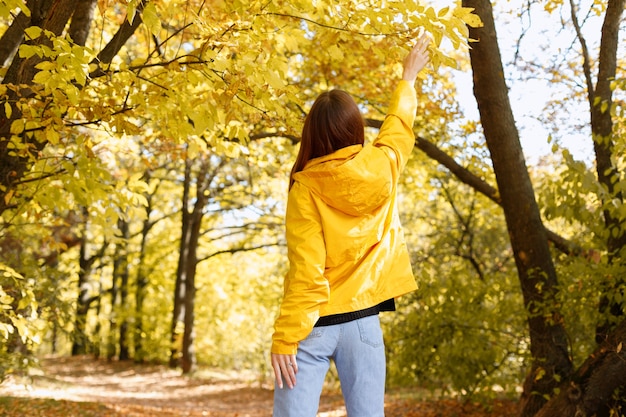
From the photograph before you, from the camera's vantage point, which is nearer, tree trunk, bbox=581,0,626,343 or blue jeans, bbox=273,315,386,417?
blue jeans, bbox=273,315,386,417

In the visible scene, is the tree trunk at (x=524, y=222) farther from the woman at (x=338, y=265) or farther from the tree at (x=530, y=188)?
the woman at (x=338, y=265)

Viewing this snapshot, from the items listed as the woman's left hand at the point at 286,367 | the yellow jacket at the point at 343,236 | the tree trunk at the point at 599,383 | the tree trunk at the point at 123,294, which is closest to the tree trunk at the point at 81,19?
the yellow jacket at the point at 343,236

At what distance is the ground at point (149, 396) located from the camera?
25.5 feet

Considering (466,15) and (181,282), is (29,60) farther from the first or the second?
(181,282)

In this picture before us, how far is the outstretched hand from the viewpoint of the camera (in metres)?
2.76

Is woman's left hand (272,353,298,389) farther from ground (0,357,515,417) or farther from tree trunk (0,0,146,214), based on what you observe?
ground (0,357,515,417)

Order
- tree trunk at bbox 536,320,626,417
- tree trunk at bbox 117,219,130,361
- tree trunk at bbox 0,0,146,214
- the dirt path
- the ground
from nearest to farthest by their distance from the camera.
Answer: tree trunk at bbox 0,0,146,214 < tree trunk at bbox 536,320,626,417 < the ground < the dirt path < tree trunk at bbox 117,219,130,361

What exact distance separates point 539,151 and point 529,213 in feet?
16.1

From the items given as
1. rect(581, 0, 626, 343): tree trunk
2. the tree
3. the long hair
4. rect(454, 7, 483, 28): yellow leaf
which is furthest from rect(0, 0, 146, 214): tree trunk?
rect(581, 0, 626, 343): tree trunk

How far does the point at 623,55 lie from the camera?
710 centimetres

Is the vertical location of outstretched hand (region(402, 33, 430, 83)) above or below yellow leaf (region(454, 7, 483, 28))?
below

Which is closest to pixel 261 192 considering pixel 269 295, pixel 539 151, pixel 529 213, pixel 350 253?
pixel 269 295

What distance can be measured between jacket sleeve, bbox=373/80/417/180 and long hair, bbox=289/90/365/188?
10 cm

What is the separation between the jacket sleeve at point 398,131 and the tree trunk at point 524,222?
2.96 meters
